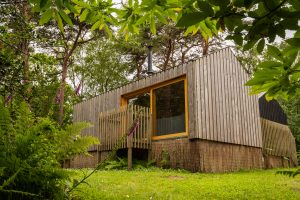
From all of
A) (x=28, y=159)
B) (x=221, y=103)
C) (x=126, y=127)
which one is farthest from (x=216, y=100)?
(x=28, y=159)

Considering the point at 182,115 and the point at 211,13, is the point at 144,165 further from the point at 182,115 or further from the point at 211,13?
the point at 211,13

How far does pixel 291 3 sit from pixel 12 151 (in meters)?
2.52

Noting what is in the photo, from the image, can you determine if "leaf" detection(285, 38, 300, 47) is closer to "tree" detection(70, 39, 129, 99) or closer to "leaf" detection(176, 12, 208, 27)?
"leaf" detection(176, 12, 208, 27)

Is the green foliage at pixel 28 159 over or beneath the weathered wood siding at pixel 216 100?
beneath

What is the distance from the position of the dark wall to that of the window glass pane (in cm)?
467

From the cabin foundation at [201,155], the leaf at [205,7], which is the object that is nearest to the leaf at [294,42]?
the leaf at [205,7]

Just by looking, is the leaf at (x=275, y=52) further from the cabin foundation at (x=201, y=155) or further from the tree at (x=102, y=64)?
the tree at (x=102, y=64)

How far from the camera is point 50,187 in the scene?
9.70 ft

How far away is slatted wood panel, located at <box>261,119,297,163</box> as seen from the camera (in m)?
13.5

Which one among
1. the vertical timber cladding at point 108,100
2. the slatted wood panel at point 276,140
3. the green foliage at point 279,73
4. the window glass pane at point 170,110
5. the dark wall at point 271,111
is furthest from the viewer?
the dark wall at point 271,111

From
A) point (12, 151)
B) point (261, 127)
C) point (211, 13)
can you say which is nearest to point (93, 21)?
point (211, 13)

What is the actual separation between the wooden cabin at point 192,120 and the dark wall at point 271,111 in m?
1.12

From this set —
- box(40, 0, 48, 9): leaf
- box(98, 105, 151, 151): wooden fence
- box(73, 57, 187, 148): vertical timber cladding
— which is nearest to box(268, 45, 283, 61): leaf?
box(40, 0, 48, 9): leaf

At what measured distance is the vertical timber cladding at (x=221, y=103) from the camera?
33.1 ft
